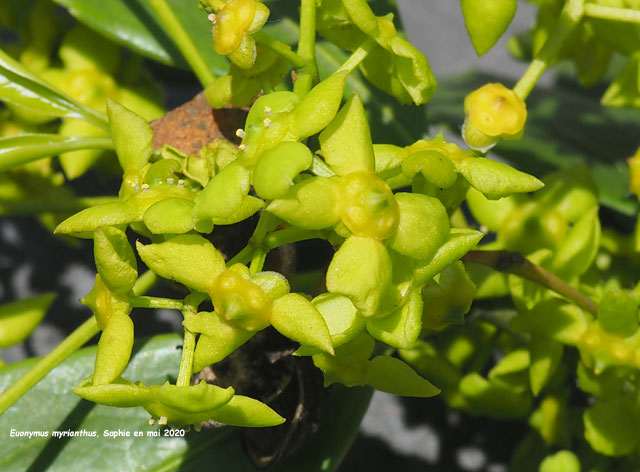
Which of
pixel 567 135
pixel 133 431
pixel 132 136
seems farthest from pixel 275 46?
→ pixel 567 135

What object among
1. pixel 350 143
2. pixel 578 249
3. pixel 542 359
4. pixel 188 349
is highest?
pixel 350 143

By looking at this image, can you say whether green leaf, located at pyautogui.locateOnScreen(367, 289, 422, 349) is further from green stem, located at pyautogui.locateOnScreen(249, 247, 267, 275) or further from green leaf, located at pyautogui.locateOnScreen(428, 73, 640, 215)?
green leaf, located at pyautogui.locateOnScreen(428, 73, 640, 215)

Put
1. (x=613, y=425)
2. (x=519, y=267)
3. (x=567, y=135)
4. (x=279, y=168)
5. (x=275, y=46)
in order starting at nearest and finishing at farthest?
(x=279, y=168)
(x=275, y=46)
(x=519, y=267)
(x=613, y=425)
(x=567, y=135)

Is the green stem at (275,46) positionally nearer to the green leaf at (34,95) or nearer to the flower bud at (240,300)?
the flower bud at (240,300)

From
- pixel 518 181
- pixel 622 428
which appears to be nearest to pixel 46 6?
pixel 518 181

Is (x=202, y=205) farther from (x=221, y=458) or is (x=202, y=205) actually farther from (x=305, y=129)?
(x=221, y=458)

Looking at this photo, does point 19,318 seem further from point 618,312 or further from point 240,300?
point 618,312

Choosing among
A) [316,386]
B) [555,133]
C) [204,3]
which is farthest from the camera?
[555,133]
